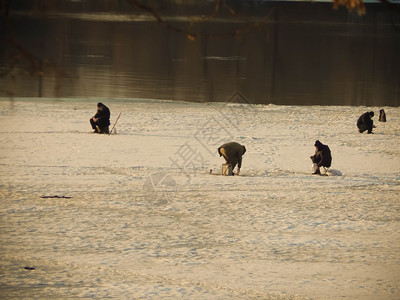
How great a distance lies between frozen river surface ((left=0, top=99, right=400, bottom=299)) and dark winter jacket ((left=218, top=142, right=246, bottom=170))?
382mm

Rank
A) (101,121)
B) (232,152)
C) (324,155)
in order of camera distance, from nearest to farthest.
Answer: (232,152) → (324,155) → (101,121)

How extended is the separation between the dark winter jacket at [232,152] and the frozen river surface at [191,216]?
38 cm

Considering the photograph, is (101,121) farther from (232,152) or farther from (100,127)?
(232,152)

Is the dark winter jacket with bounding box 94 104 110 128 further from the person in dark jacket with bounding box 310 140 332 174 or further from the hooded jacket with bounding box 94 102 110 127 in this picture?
the person in dark jacket with bounding box 310 140 332 174

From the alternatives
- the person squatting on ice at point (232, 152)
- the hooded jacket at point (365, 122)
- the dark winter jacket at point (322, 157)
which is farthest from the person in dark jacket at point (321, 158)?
the hooded jacket at point (365, 122)

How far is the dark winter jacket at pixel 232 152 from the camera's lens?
13914 mm

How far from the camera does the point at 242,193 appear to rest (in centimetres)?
1263

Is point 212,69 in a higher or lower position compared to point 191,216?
higher

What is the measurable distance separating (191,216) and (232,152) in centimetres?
322

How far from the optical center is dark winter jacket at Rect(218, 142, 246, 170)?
13914 millimetres

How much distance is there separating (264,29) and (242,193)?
28.3 ft

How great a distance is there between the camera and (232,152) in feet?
45.9

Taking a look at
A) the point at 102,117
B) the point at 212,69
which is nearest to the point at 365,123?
the point at 102,117

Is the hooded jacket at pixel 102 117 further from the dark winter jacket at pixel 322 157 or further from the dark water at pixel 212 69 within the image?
the dark winter jacket at pixel 322 157
